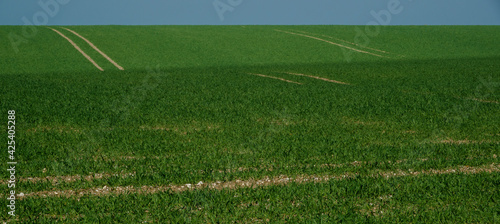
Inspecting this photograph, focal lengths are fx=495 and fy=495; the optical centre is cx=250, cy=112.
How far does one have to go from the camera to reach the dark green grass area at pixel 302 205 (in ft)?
27.5

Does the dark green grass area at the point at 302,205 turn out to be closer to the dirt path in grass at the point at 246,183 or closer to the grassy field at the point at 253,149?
the grassy field at the point at 253,149

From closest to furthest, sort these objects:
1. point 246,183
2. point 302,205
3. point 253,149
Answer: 1. point 302,205
2. point 246,183
3. point 253,149

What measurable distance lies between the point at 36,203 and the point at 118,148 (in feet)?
15.3

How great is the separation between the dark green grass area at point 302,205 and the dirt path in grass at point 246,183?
1.39 ft

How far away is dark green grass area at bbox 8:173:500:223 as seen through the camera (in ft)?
27.5

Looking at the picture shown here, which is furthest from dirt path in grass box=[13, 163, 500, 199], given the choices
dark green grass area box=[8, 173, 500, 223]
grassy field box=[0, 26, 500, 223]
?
dark green grass area box=[8, 173, 500, 223]

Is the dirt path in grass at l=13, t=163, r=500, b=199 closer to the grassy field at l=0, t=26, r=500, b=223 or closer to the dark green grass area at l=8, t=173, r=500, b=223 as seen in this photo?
A: the grassy field at l=0, t=26, r=500, b=223

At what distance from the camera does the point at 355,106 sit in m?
21.4

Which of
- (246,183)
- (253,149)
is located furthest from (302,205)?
(253,149)

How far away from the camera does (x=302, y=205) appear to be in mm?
8922

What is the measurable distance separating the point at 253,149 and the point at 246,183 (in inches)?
119

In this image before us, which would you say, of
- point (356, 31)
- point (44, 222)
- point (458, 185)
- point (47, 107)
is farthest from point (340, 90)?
point (356, 31)

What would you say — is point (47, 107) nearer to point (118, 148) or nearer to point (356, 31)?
point (118, 148)

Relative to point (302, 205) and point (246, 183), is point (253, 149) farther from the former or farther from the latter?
point (302, 205)
